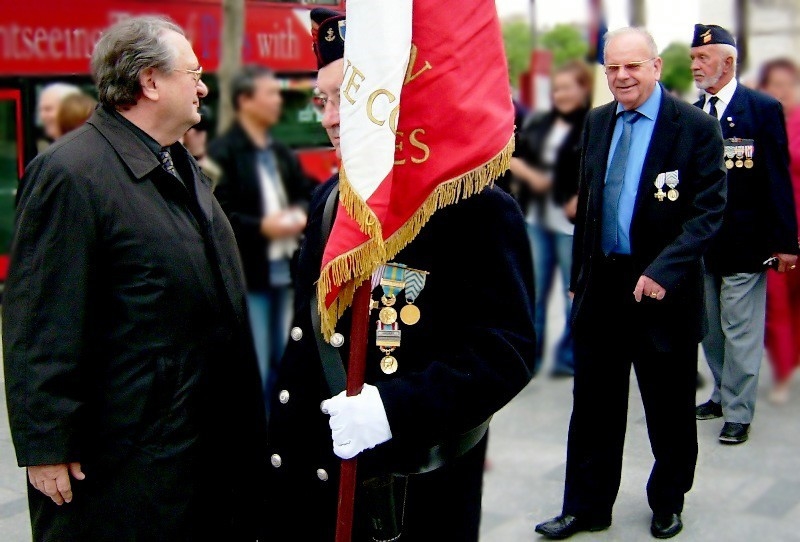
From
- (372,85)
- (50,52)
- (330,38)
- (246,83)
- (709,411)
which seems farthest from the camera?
(50,52)

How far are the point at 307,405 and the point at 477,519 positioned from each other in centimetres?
53

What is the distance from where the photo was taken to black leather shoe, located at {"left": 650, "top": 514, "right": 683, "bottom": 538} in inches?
160

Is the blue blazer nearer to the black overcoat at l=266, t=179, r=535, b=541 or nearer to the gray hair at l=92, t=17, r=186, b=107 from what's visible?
the black overcoat at l=266, t=179, r=535, b=541

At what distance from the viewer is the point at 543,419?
5.82 m

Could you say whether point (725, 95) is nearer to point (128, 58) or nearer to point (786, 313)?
point (786, 313)

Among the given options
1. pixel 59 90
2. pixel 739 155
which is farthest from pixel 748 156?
pixel 59 90

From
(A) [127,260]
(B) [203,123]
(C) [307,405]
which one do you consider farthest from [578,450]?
(B) [203,123]

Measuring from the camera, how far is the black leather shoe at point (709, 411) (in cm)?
570

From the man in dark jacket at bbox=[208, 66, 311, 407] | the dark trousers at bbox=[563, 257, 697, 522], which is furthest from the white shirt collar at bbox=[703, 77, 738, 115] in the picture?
the man in dark jacket at bbox=[208, 66, 311, 407]

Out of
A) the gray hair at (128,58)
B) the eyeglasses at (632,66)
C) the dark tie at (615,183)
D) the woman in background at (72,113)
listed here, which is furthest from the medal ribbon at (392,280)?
the woman in background at (72,113)

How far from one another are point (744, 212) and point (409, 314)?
3.60 m

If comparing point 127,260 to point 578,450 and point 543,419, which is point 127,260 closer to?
point 578,450

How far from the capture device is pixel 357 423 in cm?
219

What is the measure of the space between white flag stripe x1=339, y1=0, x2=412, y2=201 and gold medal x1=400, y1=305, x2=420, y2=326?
300 mm
